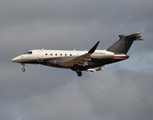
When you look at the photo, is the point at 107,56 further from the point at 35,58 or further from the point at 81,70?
the point at 35,58

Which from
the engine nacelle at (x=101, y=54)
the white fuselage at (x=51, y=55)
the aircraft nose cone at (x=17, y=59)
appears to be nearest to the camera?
the engine nacelle at (x=101, y=54)

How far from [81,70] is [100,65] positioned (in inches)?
127

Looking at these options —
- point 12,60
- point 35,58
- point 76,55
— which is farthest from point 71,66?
point 12,60

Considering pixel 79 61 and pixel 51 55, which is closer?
pixel 79 61

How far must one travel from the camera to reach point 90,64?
4788 centimetres

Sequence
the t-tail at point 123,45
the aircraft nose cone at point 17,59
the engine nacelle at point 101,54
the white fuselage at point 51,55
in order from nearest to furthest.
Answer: the engine nacelle at point 101,54 → the white fuselage at point 51,55 → the aircraft nose cone at point 17,59 → the t-tail at point 123,45

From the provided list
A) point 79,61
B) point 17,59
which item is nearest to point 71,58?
point 79,61

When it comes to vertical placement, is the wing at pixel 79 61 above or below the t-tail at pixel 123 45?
below

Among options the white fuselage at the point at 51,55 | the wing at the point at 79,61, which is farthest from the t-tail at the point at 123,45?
the wing at the point at 79,61

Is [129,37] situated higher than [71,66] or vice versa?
[129,37]

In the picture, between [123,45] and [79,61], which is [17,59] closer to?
[79,61]

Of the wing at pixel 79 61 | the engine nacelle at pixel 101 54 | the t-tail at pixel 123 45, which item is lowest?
the wing at pixel 79 61

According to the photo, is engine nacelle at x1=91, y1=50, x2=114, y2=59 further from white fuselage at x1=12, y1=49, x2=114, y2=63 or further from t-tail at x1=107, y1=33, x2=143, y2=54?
t-tail at x1=107, y1=33, x2=143, y2=54

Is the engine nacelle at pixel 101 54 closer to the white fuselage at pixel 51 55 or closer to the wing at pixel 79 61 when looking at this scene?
the white fuselage at pixel 51 55
